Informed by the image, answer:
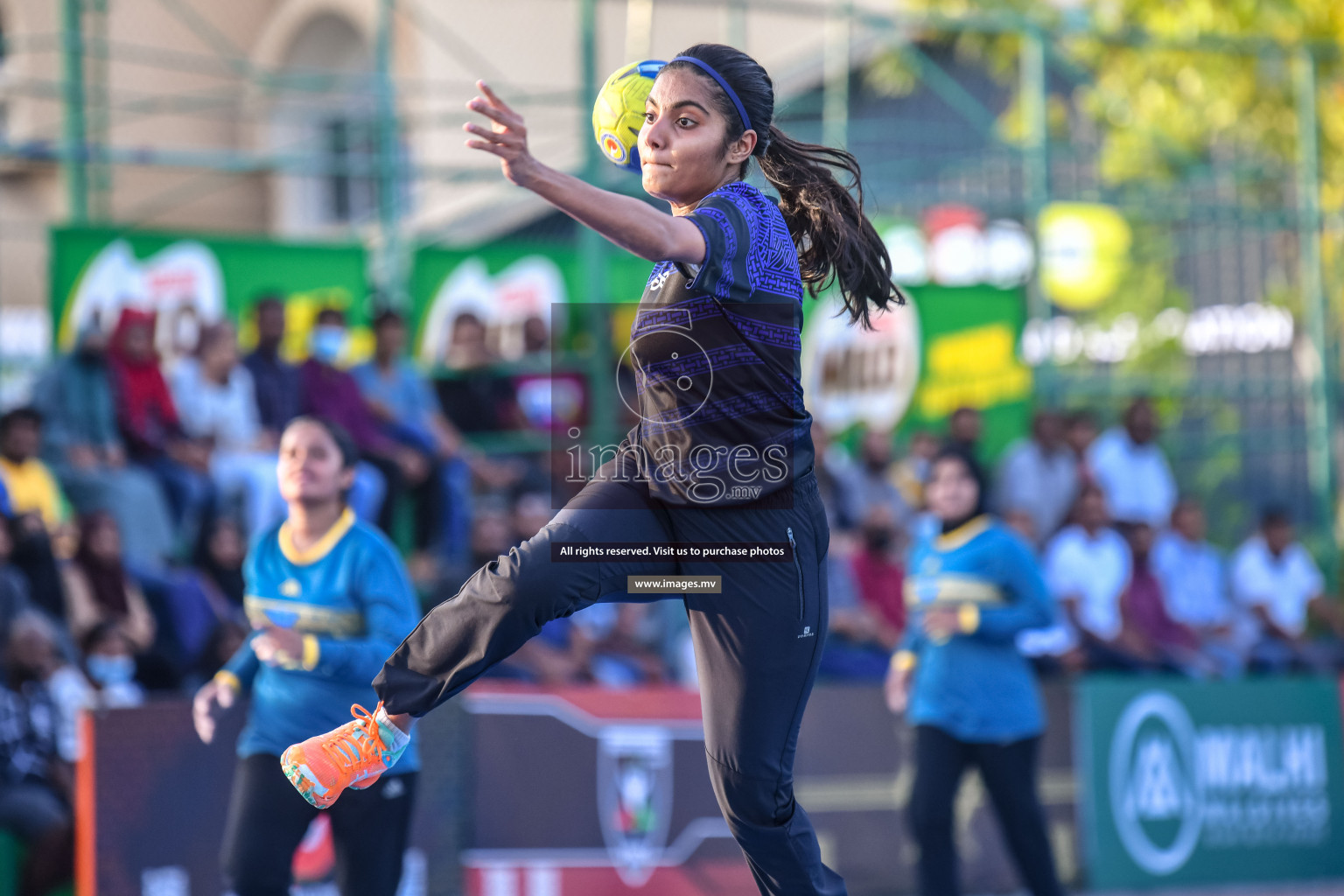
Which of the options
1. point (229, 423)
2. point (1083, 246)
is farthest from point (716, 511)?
point (1083, 246)

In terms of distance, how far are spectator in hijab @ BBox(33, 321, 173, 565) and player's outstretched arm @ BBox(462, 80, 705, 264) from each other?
6205mm

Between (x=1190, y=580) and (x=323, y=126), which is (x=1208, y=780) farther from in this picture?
(x=323, y=126)

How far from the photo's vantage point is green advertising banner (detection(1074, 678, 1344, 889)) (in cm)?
945

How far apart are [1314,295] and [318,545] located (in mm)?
9574

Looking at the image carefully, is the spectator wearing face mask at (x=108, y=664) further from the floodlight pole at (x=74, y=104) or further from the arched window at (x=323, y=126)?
the arched window at (x=323, y=126)

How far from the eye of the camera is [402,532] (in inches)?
398

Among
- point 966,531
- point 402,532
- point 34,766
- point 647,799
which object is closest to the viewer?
point 966,531

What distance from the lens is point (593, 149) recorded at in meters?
9.26

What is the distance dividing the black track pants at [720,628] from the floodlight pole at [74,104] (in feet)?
23.5

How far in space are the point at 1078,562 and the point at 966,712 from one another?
4433 millimetres

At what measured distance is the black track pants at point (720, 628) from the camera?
371 cm

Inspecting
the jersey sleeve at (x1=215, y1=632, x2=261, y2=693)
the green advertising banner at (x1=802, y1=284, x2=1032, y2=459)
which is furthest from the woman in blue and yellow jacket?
the green advertising banner at (x1=802, y1=284, x2=1032, y2=459)

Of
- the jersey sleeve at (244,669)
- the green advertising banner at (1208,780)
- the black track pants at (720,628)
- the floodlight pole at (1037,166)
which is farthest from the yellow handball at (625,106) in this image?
the floodlight pole at (1037,166)

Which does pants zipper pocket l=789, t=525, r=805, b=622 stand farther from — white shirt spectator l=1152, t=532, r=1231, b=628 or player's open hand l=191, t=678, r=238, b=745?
white shirt spectator l=1152, t=532, r=1231, b=628
